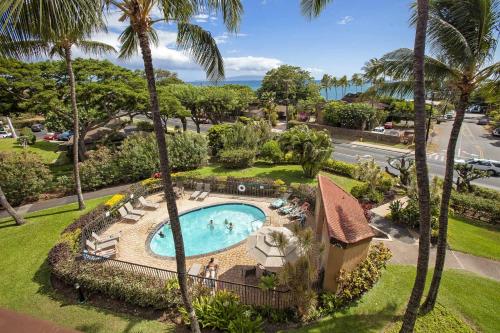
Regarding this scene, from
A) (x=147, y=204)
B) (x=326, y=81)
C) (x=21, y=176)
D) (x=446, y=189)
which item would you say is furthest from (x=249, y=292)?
(x=326, y=81)

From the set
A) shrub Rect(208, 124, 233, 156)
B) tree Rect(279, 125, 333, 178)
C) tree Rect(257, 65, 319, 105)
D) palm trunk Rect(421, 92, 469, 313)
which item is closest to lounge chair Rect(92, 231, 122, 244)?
tree Rect(279, 125, 333, 178)

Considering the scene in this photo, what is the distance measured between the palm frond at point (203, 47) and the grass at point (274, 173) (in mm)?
17019

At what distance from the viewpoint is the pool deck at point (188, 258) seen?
44.6 feet

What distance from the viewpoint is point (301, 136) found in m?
23.6

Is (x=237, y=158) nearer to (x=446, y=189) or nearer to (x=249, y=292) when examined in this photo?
(x=249, y=292)

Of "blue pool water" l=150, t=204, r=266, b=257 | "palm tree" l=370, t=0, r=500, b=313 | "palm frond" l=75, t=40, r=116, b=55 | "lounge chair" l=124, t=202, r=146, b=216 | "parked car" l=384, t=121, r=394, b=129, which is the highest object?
"palm frond" l=75, t=40, r=116, b=55

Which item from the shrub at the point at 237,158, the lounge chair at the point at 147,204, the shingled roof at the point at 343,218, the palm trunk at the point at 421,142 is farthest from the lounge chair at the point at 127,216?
the palm trunk at the point at 421,142

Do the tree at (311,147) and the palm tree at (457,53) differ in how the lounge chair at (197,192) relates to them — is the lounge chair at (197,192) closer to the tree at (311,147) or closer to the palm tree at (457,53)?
the tree at (311,147)

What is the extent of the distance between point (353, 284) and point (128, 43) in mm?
12315

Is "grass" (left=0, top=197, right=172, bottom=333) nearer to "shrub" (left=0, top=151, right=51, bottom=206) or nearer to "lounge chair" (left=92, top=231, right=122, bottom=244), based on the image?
"lounge chair" (left=92, top=231, right=122, bottom=244)

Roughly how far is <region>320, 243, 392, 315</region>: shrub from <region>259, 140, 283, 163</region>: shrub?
57.8 ft

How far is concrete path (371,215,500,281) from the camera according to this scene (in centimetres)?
1284

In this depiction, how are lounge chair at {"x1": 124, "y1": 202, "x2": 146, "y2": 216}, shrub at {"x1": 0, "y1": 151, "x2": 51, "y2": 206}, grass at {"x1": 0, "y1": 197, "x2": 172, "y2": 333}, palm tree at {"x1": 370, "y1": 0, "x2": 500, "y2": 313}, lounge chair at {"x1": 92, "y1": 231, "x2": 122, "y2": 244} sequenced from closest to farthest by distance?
palm tree at {"x1": 370, "y1": 0, "x2": 500, "y2": 313}, grass at {"x1": 0, "y1": 197, "x2": 172, "y2": 333}, lounge chair at {"x1": 92, "y1": 231, "x2": 122, "y2": 244}, lounge chair at {"x1": 124, "y1": 202, "x2": 146, "y2": 216}, shrub at {"x1": 0, "y1": 151, "x2": 51, "y2": 206}

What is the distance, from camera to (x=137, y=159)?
23938mm
